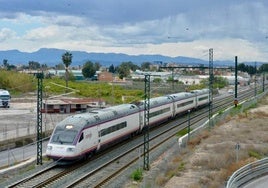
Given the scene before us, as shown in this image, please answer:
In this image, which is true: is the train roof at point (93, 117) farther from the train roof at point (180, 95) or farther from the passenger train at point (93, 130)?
the train roof at point (180, 95)

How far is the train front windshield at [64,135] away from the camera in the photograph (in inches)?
1232

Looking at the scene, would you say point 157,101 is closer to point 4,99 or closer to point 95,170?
point 95,170

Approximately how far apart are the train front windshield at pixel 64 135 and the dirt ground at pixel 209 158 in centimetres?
580

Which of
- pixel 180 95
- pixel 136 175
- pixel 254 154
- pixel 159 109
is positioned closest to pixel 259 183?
pixel 136 175

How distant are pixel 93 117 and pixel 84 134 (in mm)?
2822

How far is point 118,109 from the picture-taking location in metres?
41.0

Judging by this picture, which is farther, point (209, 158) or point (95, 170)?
point (209, 158)

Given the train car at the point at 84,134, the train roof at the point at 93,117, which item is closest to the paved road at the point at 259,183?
the train car at the point at 84,134

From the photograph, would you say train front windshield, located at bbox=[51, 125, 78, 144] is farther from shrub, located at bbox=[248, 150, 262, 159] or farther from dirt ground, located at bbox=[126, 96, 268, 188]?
shrub, located at bbox=[248, 150, 262, 159]

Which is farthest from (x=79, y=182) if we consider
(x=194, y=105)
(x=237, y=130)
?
(x=194, y=105)

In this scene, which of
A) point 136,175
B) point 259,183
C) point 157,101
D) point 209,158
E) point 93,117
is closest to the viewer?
point 259,183

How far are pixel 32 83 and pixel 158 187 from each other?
11542cm

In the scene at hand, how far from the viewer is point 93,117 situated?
34500mm

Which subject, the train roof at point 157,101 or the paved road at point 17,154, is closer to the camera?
the paved road at point 17,154
